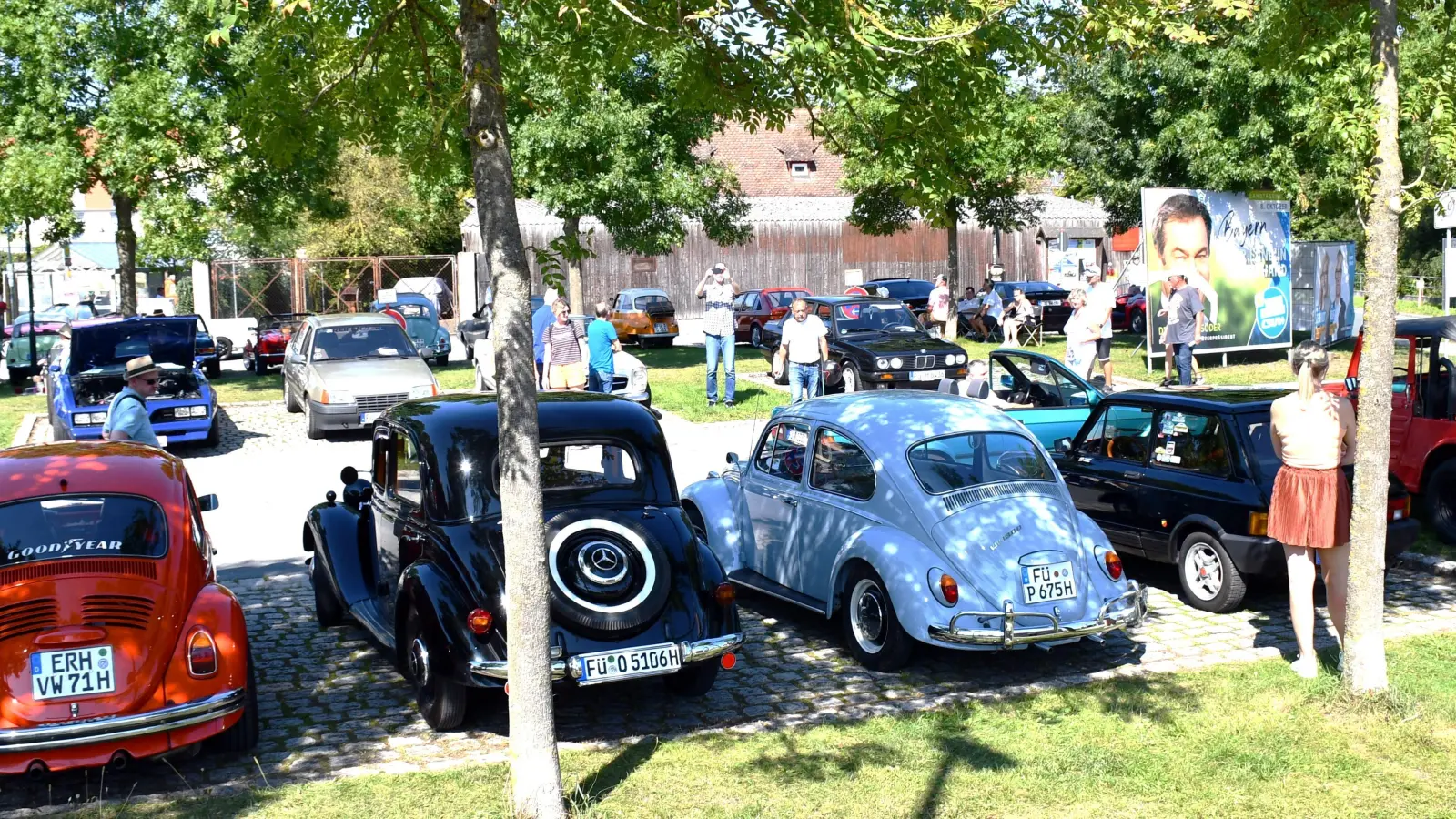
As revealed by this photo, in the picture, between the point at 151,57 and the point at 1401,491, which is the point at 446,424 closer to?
the point at 1401,491

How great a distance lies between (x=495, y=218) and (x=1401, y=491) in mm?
7198

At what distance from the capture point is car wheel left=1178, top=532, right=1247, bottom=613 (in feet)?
30.7

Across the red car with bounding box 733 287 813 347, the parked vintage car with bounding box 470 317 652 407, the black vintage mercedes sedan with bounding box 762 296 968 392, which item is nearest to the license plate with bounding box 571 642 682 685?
the parked vintage car with bounding box 470 317 652 407

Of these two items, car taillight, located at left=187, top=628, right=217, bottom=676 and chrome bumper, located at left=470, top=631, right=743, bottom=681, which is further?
chrome bumper, located at left=470, top=631, right=743, bottom=681

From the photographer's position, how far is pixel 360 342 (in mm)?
19781

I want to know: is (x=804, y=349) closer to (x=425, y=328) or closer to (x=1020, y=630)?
(x=1020, y=630)

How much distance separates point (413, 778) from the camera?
6480mm

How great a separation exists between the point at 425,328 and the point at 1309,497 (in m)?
24.3

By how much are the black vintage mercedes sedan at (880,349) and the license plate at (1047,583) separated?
12923mm

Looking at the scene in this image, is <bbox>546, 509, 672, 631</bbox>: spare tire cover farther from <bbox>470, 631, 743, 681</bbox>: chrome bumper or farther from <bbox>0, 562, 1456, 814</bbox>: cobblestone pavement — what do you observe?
<bbox>0, 562, 1456, 814</bbox>: cobblestone pavement

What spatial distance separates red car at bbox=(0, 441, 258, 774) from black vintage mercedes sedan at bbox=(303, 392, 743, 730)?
105 cm

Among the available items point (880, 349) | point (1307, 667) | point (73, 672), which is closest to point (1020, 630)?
point (1307, 667)

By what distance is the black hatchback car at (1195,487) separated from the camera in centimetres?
925

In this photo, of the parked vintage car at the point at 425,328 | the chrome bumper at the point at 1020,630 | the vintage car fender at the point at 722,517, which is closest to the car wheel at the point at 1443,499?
the chrome bumper at the point at 1020,630
